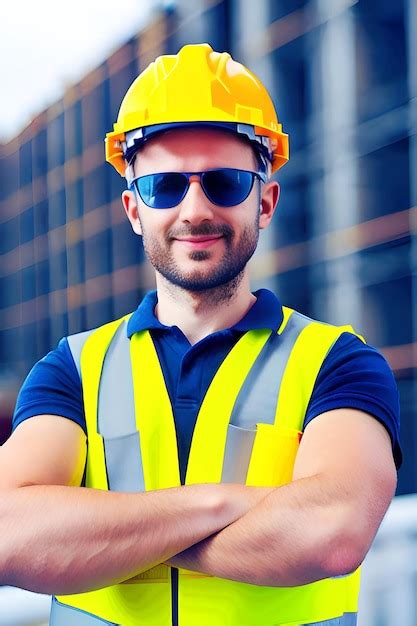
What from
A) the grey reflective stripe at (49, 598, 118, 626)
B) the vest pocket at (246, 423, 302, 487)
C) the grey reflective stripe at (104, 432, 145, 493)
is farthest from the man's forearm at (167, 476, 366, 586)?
the grey reflective stripe at (49, 598, 118, 626)

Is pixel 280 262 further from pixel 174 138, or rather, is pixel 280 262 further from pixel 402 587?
pixel 174 138

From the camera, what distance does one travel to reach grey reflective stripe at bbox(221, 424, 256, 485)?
1787mm

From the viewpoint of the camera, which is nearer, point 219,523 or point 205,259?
point 219,523

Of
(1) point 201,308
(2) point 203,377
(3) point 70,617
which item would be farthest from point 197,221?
(3) point 70,617

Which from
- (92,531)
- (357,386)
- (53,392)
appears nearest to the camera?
(92,531)

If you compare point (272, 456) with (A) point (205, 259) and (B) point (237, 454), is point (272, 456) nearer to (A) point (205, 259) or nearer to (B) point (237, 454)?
(B) point (237, 454)

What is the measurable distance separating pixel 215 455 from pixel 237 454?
0.05 m

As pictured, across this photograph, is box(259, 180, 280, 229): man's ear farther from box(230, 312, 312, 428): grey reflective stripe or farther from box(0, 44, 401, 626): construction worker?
box(230, 312, 312, 428): grey reflective stripe

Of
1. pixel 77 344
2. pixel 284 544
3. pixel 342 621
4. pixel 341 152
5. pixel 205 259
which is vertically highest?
pixel 341 152

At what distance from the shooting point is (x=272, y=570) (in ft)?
5.45

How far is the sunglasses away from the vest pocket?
472 millimetres

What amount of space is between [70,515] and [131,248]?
81.9 feet

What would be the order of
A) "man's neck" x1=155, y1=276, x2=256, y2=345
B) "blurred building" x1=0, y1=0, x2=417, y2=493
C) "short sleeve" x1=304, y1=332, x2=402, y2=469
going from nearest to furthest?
"short sleeve" x1=304, y1=332, x2=402, y2=469, "man's neck" x1=155, y1=276, x2=256, y2=345, "blurred building" x1=0, y1=0, x2=417, y2=493

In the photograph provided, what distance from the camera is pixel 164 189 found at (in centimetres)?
180
